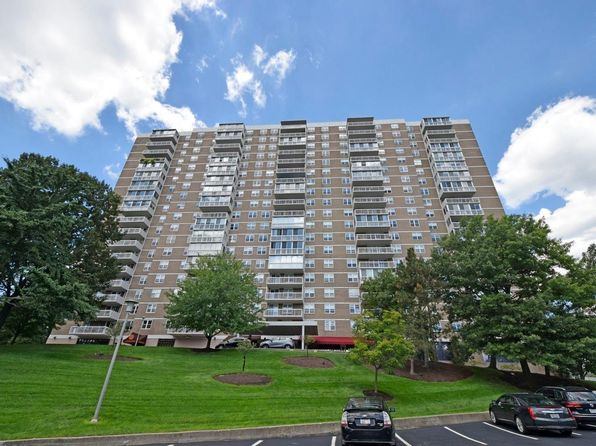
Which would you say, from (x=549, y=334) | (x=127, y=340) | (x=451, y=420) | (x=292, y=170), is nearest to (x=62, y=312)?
(x=127, y=340)

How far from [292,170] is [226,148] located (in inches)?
628

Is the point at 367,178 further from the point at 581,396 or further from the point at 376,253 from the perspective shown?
the point at 581,396

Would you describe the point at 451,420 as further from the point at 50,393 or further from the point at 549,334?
the point at 50,393

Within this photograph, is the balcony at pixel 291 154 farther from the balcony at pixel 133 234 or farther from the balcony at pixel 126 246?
the balcony at pixel 126 246

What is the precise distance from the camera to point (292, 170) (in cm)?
5969

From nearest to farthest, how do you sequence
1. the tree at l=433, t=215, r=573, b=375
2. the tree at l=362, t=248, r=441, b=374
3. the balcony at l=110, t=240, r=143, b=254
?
the tree at l=433, t=215, r=573, b=375 < the tree at l=362, t=248, r=441, b=374 < the balcony at l=110, t=240, r=143, b=254

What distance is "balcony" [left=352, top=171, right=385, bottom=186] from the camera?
55.7m

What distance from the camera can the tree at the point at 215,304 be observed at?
102 feet

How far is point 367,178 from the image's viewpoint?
55.9 meters

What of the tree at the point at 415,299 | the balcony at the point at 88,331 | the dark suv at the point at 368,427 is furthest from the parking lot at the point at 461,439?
the balcony at the point at 88,331

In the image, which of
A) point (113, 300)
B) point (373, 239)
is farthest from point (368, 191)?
point (113, 300)

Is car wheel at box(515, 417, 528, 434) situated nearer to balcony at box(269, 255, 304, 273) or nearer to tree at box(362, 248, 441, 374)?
tree at box(362, 248, 441, 374)

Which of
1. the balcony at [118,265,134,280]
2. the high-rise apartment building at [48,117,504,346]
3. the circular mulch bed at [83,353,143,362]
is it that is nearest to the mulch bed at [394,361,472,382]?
the high-rise apartment building at [48,117,504,346]

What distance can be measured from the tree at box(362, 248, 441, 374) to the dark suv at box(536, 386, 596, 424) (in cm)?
927
